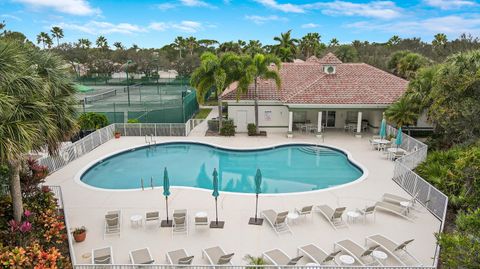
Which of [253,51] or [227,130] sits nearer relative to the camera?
[227,130]

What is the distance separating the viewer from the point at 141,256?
905 cm

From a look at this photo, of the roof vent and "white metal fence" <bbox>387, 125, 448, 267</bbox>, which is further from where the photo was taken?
the roof vent

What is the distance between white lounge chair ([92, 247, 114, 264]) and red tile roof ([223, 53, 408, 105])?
649 inches

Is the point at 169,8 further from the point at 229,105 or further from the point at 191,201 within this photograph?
the point at 191,201

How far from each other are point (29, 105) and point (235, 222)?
7.16 m

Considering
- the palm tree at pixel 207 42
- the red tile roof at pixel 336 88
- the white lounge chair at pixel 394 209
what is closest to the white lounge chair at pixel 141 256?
the white lounge chair at pixel 394 209

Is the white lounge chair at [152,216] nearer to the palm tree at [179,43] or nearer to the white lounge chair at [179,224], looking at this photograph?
the white lounge chair at [179,224]

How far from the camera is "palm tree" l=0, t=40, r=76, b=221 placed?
6.92 meters

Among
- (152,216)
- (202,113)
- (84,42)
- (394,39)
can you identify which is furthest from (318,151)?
(84,42)

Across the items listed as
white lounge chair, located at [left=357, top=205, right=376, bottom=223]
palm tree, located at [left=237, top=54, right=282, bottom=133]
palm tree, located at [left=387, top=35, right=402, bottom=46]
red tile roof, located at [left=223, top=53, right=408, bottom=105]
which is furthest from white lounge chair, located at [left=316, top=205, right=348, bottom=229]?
palm tree, located at [left=387, top=35, right=402, bottom=46]

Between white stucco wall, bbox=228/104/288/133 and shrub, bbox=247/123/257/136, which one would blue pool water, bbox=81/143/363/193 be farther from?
white stucco wall, bbox=228/104/288/133

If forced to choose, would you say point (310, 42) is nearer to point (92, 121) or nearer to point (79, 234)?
point (92, 121)

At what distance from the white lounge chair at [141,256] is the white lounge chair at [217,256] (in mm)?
1484

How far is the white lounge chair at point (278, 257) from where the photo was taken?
8.60 m
